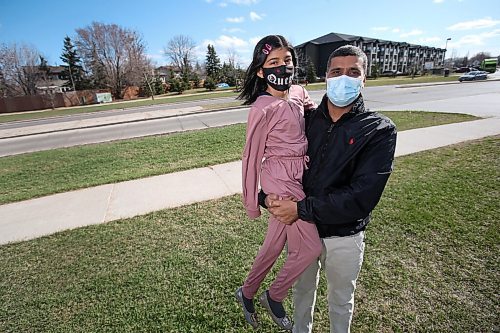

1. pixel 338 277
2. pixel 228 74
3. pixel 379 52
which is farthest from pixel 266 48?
pixel 379 52

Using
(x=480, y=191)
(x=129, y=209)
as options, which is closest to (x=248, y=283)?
(x=129, y=209)

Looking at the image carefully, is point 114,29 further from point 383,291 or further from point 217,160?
point 383,291

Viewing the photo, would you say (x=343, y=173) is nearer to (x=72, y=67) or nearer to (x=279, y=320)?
(x=279, y=320)

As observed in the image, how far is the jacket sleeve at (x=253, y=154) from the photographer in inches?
71.6

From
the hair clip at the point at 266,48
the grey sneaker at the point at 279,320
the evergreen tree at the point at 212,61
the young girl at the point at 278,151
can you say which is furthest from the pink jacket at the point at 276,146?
the evergreen tree at the point at 212,61

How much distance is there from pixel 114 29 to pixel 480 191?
6222cm

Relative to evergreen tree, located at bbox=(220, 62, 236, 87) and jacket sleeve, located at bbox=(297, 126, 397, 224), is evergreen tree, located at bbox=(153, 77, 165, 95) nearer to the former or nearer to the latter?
evergreen tree, located at bbox=(220, 62, 236, 87)

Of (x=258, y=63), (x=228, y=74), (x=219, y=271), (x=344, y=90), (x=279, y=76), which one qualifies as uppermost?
(x=228, y=74)

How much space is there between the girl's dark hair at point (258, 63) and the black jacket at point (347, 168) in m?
0.54

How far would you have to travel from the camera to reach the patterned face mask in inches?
78.3

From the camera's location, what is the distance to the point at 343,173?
167 cm

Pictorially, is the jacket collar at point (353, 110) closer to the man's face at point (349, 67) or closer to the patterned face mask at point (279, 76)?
the man's face at point (349, 67)

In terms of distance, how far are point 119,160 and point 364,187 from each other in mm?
7562

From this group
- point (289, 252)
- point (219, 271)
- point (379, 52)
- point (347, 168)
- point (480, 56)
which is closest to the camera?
point (347, 168)
